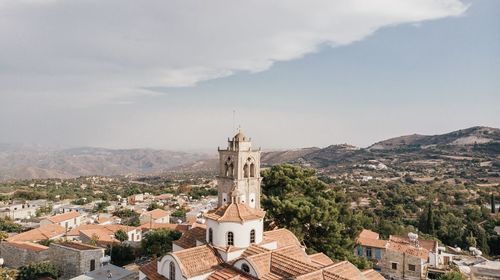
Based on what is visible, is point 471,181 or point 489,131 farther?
point 489,131

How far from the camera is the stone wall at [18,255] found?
26.8 m

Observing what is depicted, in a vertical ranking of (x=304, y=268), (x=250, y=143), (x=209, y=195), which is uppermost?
(x=250, y=143)

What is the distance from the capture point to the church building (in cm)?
1398

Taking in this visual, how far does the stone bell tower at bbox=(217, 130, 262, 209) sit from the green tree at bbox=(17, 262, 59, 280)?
11365 mm

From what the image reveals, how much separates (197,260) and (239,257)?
1.73 m

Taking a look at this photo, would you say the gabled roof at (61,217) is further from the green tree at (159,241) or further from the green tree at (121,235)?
the green tree at (159,241)

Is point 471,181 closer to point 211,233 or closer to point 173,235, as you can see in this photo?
point 173,235

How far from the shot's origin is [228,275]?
14836mm

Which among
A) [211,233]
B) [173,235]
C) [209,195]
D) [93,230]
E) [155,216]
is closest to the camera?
[211,233]

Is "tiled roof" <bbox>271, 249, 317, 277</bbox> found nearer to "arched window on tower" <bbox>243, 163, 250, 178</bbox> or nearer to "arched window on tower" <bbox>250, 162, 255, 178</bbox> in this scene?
"arched window on tower" <bbox>243, 163, 250, 178</bbox>

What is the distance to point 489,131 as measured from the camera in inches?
5906

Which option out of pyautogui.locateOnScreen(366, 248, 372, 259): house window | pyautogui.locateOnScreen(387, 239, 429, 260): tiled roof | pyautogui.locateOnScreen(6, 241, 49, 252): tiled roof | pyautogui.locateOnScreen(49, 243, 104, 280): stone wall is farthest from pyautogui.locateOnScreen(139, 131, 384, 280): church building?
pyautogui.locateOnScreen(6, 241, 49, 252): tiled roof

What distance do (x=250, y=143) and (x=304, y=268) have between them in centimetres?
1200

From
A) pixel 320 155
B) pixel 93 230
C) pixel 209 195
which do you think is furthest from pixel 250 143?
pixel 320 155
